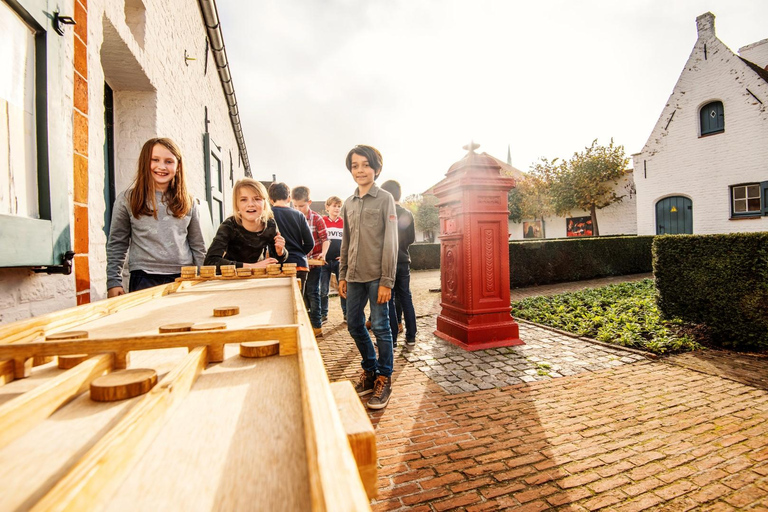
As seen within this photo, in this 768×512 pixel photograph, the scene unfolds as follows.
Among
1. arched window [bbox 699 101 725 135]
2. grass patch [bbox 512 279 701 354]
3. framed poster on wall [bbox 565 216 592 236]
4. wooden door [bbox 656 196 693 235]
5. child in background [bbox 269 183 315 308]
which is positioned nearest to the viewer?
grass patch [bbox 512 279 701 354]

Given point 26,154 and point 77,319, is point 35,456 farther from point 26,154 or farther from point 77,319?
point 26,154

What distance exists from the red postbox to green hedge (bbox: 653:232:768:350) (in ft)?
7.26

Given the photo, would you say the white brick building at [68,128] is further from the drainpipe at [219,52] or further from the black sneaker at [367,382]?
the drainpipe at [219,52]

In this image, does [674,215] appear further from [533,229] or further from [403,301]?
[403,301]

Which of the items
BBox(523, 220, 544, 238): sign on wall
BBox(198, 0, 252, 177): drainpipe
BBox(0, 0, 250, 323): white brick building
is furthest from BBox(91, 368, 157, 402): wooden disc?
BBox(523, 220, 544, 238): sign on wall

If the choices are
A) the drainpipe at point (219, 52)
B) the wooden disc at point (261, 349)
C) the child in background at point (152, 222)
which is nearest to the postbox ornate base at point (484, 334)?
the child in background at point (152, 222)

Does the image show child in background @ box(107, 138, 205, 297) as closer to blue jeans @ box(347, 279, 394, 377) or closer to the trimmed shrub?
blue jeans @ box(347, 279, 394, 377)

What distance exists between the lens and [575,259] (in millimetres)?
10672

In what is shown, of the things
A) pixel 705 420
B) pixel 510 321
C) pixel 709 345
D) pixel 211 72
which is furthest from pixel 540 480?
pixel 211 72

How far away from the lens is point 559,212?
22.6 m

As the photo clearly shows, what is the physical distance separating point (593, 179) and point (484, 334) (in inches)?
778

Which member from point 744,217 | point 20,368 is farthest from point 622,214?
point 20,368

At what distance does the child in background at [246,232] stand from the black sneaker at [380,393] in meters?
1.32

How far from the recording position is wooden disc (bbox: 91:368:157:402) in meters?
0.70
